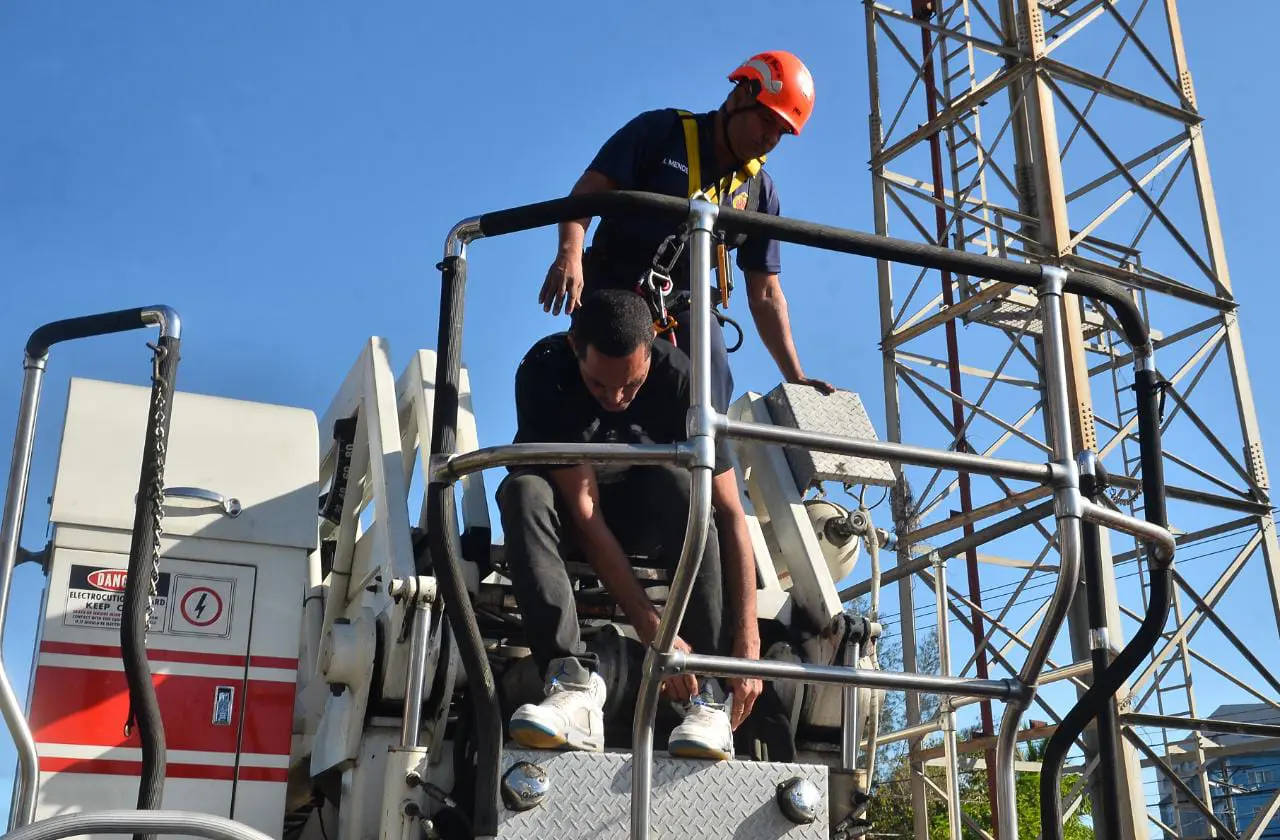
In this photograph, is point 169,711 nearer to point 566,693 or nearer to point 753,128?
point 566,693

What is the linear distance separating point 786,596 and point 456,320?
1.64 m

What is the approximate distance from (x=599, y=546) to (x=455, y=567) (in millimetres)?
879

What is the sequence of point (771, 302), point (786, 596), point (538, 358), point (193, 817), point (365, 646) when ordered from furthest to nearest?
point (771, 302)
point (786, 596)
point (538, 358)
point (365, 646)
point (193, 817)

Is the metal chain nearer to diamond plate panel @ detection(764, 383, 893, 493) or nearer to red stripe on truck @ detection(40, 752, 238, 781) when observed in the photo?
red stripe on truck @ detection(40, 752, 238, 781)

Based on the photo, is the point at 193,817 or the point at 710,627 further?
the point at 710,627

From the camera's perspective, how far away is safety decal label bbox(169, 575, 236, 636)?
366 cm

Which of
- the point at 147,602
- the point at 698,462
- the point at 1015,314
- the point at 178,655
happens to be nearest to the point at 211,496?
the point at 178,655

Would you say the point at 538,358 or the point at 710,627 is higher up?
the point at 538,358

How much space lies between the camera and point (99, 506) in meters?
3.79

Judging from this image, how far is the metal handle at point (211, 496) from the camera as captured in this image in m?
3.83

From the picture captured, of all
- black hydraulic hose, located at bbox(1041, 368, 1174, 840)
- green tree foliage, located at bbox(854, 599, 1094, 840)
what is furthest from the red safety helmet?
green tree foliage, located at bbox(854, 599, 1094, 840)

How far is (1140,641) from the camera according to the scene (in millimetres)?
2939

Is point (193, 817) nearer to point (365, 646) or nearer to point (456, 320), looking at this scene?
point (456, 320)

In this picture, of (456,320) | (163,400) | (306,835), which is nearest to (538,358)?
(456,320)
